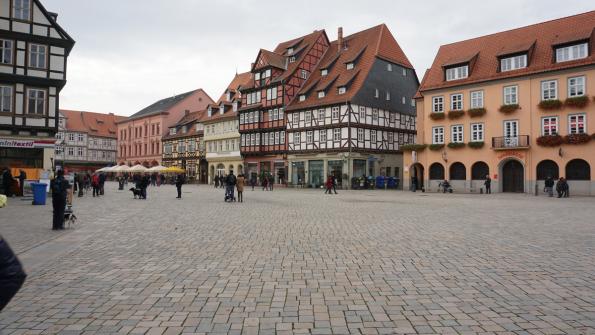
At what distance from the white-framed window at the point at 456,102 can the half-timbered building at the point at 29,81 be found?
30.6 meters

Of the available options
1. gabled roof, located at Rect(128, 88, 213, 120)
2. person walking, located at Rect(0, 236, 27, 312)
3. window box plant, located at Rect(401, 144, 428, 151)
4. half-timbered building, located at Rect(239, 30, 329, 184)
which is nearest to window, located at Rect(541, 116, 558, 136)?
window box plant, located at Rect(401, 144, 428, 151)

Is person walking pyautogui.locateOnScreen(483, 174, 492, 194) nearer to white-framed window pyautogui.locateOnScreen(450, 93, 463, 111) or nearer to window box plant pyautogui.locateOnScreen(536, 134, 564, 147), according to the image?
window box plant pyautogui.locateOnScreen(536, 134, 564, 147)

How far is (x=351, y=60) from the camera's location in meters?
48.7

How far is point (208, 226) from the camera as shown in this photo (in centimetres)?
1216

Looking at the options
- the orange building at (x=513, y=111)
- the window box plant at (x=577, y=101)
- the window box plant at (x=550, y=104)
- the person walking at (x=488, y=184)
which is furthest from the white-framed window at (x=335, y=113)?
the window box plant at (x=577, y=101)

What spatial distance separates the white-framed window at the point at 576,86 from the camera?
31.4 meters

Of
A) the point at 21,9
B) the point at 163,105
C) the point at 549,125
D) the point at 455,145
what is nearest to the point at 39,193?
the point at 21,9

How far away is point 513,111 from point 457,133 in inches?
198

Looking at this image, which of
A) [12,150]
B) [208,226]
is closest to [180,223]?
[208,226]

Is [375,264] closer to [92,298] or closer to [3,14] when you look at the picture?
[92,298]

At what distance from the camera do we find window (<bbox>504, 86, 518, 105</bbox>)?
3472 centimetres

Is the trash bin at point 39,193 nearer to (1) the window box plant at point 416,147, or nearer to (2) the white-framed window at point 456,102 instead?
(1) the window box plant at point 416,147

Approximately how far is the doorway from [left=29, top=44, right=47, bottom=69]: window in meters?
34.9

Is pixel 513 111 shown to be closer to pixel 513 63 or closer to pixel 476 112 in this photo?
pixel 476 112
